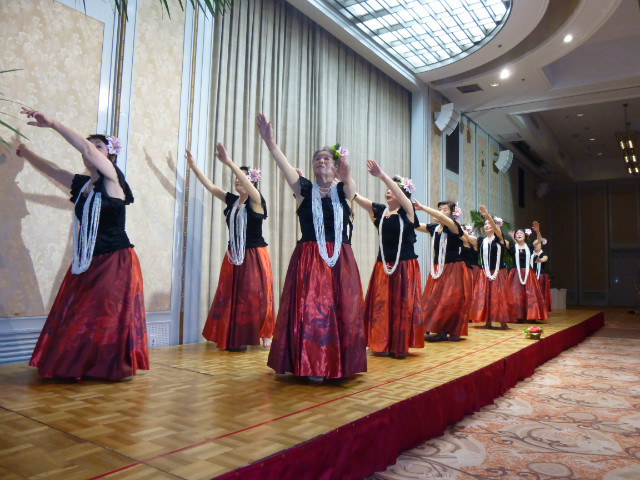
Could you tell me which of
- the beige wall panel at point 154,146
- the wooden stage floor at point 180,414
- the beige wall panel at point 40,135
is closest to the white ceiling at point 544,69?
the beige wall panel at point 154,146

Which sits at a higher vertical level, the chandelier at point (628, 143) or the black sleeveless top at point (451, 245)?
the chandelier at point (628, 143)

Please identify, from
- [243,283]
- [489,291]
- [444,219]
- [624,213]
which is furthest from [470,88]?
[624,213]

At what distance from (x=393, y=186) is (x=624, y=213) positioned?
14.9 metres

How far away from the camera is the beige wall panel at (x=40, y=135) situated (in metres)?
3.15

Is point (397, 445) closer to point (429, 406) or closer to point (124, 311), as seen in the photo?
point (429, 406)

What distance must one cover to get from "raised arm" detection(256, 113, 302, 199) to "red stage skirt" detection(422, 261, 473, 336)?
2.38m

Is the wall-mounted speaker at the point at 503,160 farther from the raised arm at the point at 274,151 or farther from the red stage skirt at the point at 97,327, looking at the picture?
the red stage skirt at the point at 97,327

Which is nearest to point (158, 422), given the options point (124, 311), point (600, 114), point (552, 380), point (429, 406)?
point (124, 311)

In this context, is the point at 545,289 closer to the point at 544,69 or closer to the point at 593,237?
the point at 544,69

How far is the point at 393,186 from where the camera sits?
3.31 metres

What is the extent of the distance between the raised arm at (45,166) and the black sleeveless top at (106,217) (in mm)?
231

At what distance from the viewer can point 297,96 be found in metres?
5.65

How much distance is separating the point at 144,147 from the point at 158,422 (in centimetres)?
257

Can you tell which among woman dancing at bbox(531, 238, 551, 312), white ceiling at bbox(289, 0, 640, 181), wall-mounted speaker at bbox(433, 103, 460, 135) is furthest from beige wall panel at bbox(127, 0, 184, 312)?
woman dancing at bbox(531, 238, 551, 312)
